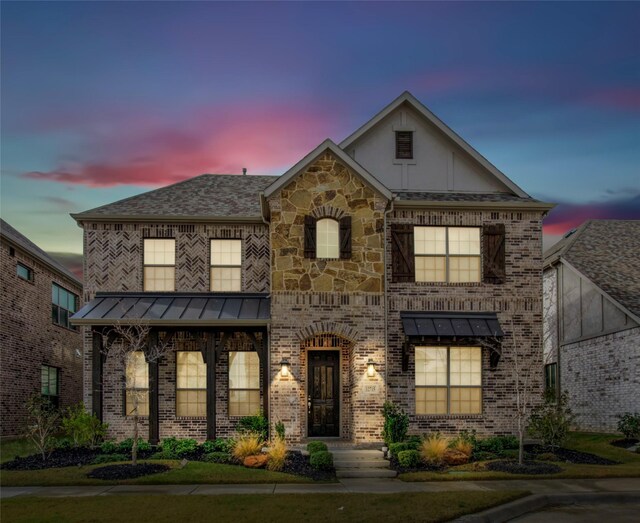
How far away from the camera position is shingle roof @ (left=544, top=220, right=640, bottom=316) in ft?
85.5

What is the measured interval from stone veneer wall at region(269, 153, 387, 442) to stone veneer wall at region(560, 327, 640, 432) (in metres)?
7.87

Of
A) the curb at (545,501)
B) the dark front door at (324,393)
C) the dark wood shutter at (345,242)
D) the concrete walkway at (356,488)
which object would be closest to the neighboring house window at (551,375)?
the dark front door at (324,393)

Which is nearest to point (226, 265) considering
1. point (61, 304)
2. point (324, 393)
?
point (324, 393)

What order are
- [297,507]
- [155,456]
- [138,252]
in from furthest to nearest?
1. [138,252]
2. [155,456]
3. [297,507]

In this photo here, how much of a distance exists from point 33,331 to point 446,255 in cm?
1694

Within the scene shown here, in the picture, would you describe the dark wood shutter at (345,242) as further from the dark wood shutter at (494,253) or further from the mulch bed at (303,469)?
the mulch bed at (303,469)

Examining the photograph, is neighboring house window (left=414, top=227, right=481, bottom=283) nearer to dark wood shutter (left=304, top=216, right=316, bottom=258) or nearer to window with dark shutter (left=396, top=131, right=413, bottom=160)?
window with dark shutter (left=396, top=131, right=413, bottom=160)

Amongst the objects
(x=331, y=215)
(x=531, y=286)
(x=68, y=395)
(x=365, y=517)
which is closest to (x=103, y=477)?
(x=365, y=517)

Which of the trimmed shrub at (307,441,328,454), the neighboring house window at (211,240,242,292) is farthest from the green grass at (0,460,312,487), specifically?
the neighboring house window at (211,240,242,292)

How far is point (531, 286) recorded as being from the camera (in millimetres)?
22141

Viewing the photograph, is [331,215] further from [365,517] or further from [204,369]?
[365,517]

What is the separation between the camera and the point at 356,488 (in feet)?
50.9

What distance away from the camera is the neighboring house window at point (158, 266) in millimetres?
22703

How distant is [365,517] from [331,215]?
35.2ft
